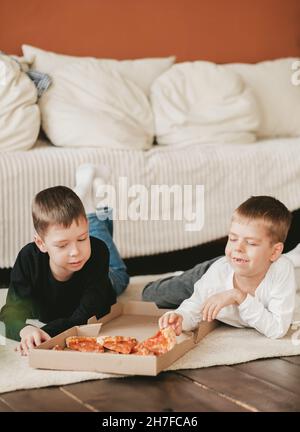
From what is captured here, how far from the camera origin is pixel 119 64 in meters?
3.49

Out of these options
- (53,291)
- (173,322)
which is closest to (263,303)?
(173,322)

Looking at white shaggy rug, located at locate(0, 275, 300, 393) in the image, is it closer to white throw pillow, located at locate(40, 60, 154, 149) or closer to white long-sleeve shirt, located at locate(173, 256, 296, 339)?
white long-sleeve shirt, located at locate(173, 256, 296, 339)

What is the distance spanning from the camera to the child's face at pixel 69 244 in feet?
6.61

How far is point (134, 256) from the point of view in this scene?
297 centimetres

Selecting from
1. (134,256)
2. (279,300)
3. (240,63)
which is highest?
(240,63)

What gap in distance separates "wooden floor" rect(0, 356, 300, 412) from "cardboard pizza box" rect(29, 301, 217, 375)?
3 cm

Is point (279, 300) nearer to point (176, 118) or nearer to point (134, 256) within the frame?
point (134, 256)

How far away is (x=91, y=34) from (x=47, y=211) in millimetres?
1812

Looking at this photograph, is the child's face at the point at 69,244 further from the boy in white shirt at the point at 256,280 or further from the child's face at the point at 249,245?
the child's face at the point at 249,245

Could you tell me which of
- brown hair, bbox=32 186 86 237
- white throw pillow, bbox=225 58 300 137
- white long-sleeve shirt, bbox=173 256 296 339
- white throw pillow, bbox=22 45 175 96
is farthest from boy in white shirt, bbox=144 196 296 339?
white throw pillow, bbox=225 58 300 137

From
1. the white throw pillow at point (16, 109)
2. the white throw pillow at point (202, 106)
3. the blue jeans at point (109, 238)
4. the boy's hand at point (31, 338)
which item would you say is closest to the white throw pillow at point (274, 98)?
the white throw pillow at point (202, 106)
